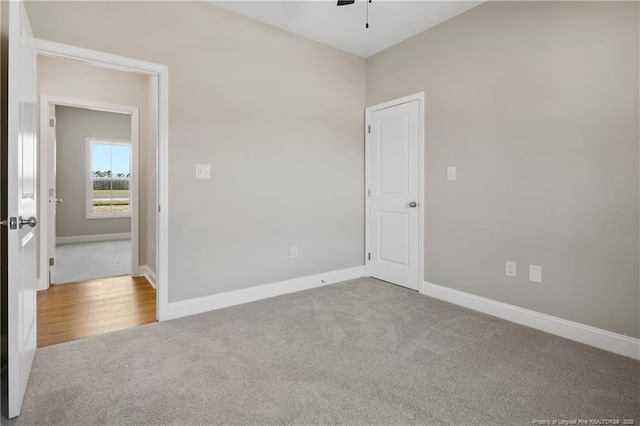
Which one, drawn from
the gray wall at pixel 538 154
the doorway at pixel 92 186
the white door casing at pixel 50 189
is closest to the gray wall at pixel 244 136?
the gray wall at pixel 538 154

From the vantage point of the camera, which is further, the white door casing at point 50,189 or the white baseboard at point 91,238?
the white baseboard at point 91,238

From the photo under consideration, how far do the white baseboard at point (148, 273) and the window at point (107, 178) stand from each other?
4004 millimetres

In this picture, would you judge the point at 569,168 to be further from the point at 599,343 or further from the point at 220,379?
the point at 220,379

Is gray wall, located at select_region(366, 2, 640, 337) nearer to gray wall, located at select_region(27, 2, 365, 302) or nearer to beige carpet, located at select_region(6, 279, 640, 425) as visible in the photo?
beige carpet, located at select_region(6, 279, 640, 425)

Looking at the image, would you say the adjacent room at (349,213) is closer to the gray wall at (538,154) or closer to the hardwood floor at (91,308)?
the gray wall at (538,154)

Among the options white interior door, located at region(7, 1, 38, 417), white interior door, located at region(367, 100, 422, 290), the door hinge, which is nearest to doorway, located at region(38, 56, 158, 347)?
white interior door, located at region(7, 1, 38, 417)

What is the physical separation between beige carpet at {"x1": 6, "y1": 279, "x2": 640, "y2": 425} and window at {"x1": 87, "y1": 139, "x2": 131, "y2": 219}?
594cm

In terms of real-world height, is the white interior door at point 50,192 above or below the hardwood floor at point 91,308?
above

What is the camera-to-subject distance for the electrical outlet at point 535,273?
247cm

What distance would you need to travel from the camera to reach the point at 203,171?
9.16 feet

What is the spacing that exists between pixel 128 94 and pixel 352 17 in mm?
2831

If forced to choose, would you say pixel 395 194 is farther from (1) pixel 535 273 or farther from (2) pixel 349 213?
(1) pixel 535 273

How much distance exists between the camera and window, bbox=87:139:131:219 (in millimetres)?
6992

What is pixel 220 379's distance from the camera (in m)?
1.79
